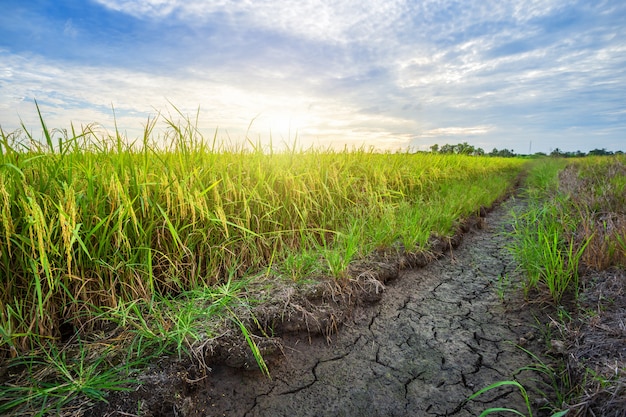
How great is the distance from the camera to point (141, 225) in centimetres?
225

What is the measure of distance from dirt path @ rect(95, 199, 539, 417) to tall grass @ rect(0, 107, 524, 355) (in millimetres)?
506

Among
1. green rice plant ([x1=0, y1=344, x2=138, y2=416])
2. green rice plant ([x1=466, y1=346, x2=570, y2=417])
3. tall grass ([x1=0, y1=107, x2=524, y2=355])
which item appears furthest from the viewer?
tall grass ([x1=0, y1=107, x2=524, y2=355])

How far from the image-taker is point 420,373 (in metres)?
1.94

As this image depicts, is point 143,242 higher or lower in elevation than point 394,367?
higher

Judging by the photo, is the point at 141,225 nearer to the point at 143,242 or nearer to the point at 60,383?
the point at 143,242

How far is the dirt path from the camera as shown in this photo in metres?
1.70

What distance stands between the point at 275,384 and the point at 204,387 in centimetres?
35

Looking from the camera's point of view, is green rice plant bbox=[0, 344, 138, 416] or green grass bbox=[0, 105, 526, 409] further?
green grass bbox=[0, 105, 526, 409]

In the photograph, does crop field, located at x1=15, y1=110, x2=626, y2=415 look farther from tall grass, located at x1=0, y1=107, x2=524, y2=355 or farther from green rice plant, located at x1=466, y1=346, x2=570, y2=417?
green rice plant, located at x1=466, y1=346, x2=570, y2=417

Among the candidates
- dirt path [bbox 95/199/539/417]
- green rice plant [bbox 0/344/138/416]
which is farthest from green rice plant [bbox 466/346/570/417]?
green rice plant [bbox 0/344/138/416]

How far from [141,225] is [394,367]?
1.74 meters

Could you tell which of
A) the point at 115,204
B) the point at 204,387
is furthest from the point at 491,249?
the point at 115,204

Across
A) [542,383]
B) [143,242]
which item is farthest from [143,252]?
[542,383]

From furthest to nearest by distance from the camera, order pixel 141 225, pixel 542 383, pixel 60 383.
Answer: pixel 141 225, pixel 542 383, pixel 60 383
